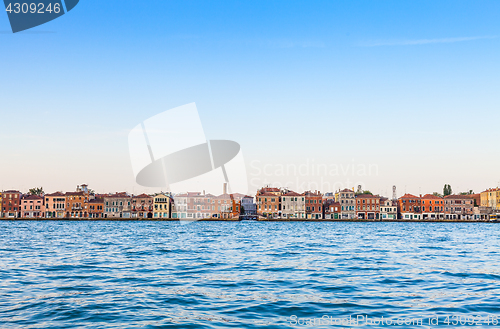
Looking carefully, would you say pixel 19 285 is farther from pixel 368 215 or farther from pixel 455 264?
pixel 368 215

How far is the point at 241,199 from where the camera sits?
10600cm

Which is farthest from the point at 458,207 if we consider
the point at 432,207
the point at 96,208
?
the point at 96,208

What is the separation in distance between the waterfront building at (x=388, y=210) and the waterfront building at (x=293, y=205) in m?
16.7

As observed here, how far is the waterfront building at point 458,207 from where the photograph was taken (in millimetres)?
101312

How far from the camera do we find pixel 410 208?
101 meters

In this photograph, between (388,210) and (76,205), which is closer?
(76,205)

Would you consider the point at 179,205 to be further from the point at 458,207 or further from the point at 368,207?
the point at 458,207

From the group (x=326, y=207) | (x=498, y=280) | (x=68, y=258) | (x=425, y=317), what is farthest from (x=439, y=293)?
(x=326, y=207)

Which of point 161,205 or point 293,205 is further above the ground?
point 161,205

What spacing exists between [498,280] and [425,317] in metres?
5.72

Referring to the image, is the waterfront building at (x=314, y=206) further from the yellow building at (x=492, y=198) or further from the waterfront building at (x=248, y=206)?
the yellow building at (x=492, y=198)

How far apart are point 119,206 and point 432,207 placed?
66.8 metres

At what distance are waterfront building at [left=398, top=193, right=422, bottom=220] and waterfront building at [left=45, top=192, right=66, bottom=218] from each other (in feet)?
235

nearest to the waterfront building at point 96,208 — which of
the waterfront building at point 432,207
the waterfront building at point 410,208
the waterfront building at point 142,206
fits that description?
the waterfront building at point 142,206
